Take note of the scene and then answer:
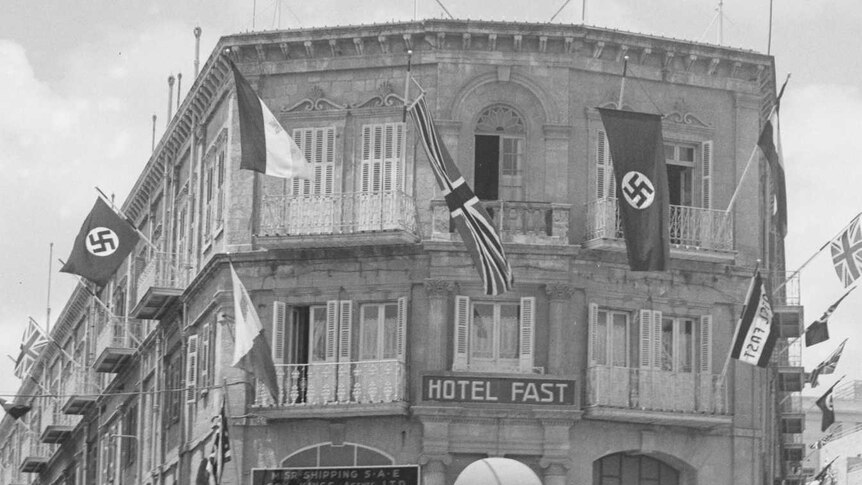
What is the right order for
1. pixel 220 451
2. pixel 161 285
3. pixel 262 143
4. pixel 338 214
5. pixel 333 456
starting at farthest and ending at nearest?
pixel 161 285
pixel 338 214
pixel 333 456
pixel 220 451
pixel 262 143

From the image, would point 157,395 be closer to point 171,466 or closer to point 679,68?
point 171,466

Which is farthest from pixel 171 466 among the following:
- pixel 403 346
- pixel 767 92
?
pixel 767 92

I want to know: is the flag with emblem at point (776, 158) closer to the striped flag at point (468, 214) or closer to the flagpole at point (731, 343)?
the flagpole at point (731, 343)

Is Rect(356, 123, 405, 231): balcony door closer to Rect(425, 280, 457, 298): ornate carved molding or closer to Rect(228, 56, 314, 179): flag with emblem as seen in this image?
Rect(425, 280, 457, 298): ornate carved molding

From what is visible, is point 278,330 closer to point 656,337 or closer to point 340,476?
Result: point 340,476

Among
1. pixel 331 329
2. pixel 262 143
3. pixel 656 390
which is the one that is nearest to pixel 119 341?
pixel 331 329

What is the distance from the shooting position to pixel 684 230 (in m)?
50.0

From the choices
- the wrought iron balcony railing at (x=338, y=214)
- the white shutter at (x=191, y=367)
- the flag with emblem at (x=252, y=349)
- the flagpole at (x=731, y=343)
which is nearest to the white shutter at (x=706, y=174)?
the flagpole at (x=731, y=343)

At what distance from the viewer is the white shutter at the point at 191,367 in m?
54.0

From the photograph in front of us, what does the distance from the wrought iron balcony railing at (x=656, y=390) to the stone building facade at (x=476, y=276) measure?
0.16 ft

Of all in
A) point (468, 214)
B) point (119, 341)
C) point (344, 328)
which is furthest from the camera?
point (119, 341)

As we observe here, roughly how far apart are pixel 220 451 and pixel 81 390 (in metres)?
28.1

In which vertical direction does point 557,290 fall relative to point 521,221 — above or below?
below

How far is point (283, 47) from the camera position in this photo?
168 ft
